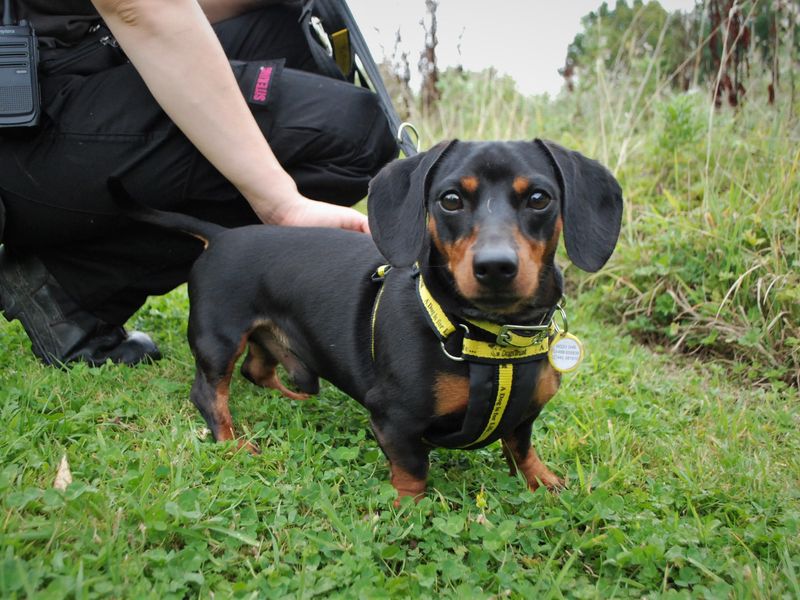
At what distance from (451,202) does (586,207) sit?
1.35 feet

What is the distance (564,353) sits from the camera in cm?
215

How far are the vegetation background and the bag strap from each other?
1.34 metres

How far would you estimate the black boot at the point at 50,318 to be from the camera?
120 inches

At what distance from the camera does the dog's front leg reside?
2297 mm

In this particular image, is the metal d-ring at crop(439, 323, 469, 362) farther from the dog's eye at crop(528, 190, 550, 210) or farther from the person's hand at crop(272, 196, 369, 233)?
the person's hand at crop(272, 196, 369, 233)

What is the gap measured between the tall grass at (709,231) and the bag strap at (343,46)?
1.72 meters

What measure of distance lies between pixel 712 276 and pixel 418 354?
2446 mm

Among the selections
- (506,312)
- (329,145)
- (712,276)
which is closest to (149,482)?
(506,312)

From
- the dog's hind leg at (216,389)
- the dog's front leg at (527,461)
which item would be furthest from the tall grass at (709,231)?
the dog's hind leg at (216,389)

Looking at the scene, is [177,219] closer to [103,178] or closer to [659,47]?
[103,178]

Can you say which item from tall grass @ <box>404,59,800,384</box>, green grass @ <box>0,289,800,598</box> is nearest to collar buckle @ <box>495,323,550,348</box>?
green grass @ <box>0,289,800,598</box>

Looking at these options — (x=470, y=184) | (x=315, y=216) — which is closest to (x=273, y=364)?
(x=315, y=216)

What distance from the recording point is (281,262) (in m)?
2.57

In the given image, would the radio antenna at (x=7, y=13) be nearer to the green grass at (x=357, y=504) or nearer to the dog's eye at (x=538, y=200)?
the green grass at (x=357, y=504)
